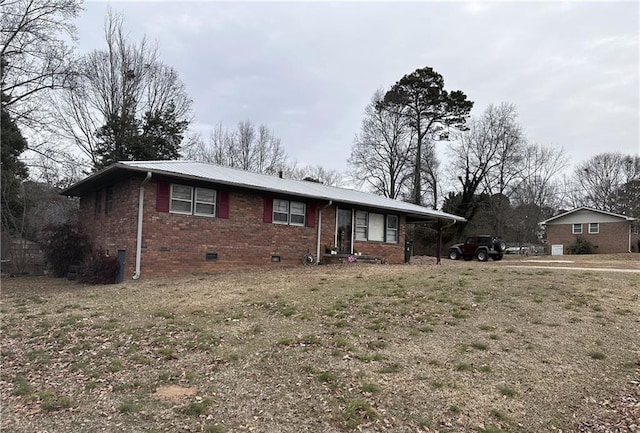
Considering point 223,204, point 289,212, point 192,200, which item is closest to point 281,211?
point 289,212

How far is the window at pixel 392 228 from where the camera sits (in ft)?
67.6

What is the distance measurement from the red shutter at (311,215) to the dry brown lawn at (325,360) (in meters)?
6.94

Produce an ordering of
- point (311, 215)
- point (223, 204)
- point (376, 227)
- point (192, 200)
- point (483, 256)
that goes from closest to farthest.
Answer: point (192, 200), point (223, 204), point (311, 215), point (376, 227), point (483, 256)

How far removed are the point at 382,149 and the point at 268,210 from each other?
2444cm

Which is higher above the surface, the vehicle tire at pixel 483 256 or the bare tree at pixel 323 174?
the bare tree at pixel 323 174

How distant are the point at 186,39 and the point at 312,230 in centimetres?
810

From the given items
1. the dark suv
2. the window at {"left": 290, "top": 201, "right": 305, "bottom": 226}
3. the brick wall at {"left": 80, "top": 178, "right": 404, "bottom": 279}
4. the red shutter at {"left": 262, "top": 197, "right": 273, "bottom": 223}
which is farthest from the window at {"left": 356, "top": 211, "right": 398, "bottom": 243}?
the dark suv

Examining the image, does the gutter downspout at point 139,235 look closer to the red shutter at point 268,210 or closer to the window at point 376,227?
the red shutter at point 268,210

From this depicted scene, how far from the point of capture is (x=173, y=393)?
4.80 m

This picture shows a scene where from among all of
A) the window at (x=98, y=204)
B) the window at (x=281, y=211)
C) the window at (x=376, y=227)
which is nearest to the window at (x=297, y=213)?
the window at (x=281, y=211)

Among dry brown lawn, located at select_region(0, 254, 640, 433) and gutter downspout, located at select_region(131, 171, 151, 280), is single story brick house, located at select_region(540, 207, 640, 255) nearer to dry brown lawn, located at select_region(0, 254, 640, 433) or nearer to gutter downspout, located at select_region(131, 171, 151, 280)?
dry brown lawn, located at select_region(0, 254, 640, 433)

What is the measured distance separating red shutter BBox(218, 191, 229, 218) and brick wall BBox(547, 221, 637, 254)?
100ft

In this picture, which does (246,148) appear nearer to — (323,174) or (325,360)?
(323,174)

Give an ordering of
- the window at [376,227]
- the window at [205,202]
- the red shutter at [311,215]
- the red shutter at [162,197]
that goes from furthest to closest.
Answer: the window at [376,227] < the red shutter at [311,215] < the window at [205,202] < the red shutter at [162,197]
